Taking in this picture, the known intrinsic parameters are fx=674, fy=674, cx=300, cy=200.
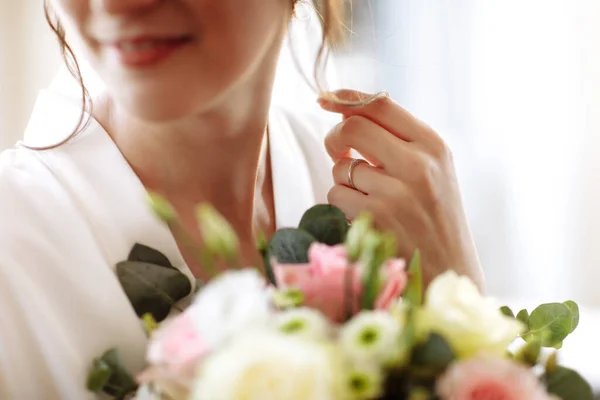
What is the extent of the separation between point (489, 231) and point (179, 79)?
1.22m

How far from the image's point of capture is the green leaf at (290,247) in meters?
0.46

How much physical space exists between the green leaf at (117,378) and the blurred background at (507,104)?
1.16m

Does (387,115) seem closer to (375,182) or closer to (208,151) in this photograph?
(375,182)

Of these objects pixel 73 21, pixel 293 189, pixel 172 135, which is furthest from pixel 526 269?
pixel 73 21

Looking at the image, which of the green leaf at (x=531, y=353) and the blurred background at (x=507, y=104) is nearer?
the green leaf at (x=531, y=353)

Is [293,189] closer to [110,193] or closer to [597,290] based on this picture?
[110,193]

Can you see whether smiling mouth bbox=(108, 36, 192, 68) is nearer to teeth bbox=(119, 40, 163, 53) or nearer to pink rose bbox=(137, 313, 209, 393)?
teeth bbox=(119, 40, 163, 53)

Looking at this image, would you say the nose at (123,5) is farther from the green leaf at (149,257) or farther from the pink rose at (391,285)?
the pink rose at (391,285)

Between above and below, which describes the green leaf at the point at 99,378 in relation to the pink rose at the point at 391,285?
below

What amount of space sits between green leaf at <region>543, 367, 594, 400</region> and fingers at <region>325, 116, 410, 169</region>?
0.36 metres

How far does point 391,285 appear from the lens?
1.29 feet

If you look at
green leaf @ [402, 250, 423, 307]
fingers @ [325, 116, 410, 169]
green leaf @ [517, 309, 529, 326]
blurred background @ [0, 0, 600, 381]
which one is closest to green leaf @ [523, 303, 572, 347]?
green leaf @ [517, 309, 529, 326]

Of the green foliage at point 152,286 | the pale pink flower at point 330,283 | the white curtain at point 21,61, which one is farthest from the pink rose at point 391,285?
the white curtain at point 21,61

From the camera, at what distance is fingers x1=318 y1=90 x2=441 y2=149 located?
78cm
